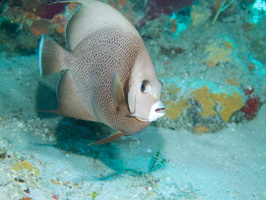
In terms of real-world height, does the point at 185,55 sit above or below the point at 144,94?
below

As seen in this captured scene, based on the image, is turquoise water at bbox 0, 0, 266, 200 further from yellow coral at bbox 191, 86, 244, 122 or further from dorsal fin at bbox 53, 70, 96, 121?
dorsal fin at bbox 53, 70, 96, 121

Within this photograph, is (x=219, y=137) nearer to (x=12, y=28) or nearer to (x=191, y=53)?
(x=191, y=53)

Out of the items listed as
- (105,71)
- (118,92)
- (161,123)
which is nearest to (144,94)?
(118,92)

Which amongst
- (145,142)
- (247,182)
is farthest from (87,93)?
(247,182)

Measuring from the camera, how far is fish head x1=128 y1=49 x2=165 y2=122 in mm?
1291

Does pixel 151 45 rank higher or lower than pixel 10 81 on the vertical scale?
higher

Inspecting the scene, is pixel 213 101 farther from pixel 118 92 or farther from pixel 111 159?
pixel 118 92

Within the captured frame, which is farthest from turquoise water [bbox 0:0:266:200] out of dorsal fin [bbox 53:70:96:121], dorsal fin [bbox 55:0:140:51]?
dorsal fin [bbox 55:0:140:51]

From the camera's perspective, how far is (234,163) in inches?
139

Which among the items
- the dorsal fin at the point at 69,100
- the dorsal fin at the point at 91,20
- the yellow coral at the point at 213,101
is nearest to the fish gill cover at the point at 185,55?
the yellow coral at the point at 213,101

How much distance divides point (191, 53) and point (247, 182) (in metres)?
2.96

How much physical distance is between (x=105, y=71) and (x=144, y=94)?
348 mm

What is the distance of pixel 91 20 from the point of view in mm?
1574

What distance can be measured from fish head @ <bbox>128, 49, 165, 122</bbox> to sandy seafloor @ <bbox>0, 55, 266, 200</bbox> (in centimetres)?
103
